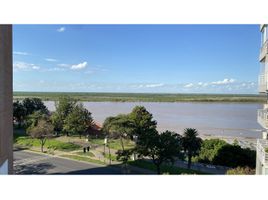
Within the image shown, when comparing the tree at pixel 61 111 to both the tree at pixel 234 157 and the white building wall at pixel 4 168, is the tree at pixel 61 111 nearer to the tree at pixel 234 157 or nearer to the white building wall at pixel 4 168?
the tree at pixel 234 157

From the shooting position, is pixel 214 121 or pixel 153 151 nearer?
pixel 153 151

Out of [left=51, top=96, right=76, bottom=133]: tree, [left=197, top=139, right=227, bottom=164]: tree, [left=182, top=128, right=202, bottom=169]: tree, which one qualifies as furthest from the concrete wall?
[left=51, top=96, right=76, bottom=133]: tree

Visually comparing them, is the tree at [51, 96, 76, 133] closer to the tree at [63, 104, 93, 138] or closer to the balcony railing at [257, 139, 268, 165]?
the tree at [63, 104, 93, 138]

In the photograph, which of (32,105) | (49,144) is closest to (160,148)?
(49,144)

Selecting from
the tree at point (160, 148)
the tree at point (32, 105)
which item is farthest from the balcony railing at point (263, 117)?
the tree at point (32, 105)

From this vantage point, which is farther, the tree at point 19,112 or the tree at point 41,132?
the tree at point 19,112
